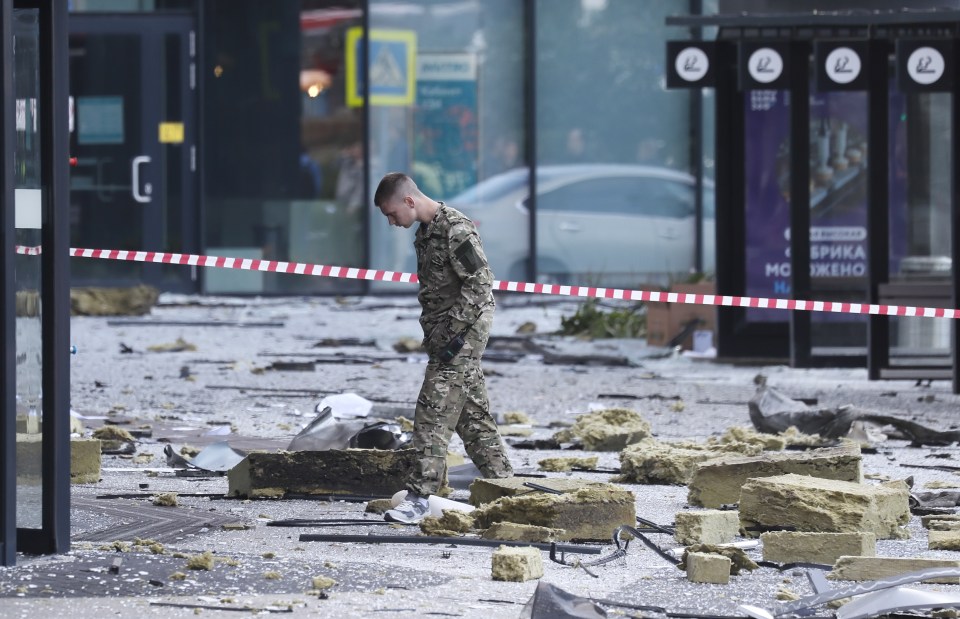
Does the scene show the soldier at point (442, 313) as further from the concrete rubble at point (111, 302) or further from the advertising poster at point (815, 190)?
the concrete rubble at point (111, 302)

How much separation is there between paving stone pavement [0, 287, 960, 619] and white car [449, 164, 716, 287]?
0.71m

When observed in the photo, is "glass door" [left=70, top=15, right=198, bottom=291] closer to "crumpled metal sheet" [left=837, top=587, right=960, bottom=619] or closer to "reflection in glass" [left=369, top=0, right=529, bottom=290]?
"reflection in glass" [left=369, top=0, right=529, bottom=290]

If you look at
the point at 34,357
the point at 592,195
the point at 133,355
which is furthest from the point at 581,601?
the point at 592,195

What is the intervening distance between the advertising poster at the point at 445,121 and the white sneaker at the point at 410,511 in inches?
559

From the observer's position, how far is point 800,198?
1375cm

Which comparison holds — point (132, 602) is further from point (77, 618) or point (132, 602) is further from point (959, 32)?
point (959, 32)

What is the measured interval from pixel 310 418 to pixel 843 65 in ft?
15.8

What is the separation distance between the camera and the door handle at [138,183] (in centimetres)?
2117

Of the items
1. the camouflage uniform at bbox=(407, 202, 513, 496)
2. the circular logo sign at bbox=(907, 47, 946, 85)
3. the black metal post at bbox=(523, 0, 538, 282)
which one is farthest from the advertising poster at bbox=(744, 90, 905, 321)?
the camouflage uniform at bbox=(407, 202, 513, 496)

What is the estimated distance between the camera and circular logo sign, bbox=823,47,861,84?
13125mm

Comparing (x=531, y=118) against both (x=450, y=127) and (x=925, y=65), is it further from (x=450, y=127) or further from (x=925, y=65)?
(x=925, y=65)

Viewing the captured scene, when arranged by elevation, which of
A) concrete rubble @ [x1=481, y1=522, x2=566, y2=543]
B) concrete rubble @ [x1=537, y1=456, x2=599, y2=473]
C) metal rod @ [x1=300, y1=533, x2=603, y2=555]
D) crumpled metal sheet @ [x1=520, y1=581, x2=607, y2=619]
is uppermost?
crumpled metal sheet @ [x1=520, y1=581, x2=607, y2=619]

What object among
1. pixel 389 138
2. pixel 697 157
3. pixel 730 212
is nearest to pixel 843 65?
pixel 730 212

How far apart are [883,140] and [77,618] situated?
348 inches
